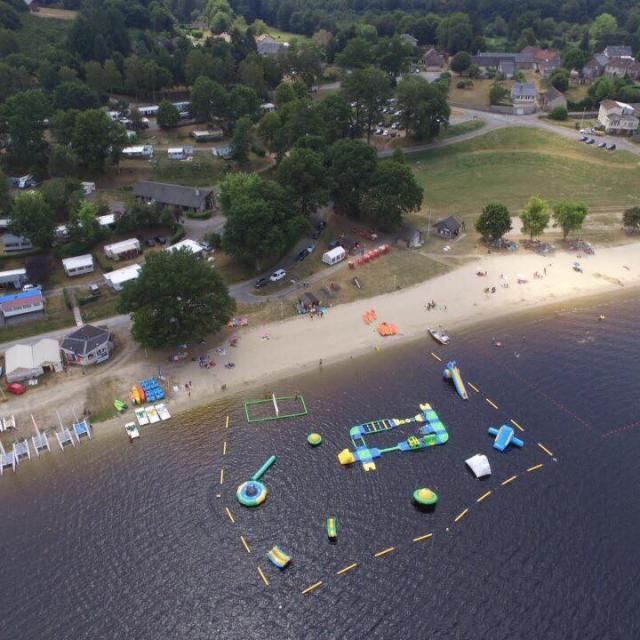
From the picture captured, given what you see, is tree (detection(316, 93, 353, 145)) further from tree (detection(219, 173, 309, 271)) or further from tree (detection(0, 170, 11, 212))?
tree (detection(0, 170, 11, 212))

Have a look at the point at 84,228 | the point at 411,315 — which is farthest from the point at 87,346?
the point at 411,315

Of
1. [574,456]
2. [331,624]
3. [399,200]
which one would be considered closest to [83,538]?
[331,624]

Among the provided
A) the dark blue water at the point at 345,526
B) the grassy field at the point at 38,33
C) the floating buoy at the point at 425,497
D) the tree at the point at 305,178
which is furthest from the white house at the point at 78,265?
the grassy field at the point at 38,33

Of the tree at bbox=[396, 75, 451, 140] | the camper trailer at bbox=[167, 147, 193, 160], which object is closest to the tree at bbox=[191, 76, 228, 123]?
the camper trailer at bbox=[167, 147, 193, 160]

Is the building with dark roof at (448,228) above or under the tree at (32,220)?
under

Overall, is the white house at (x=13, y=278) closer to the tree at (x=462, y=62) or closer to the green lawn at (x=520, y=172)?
the green lawn at (x=520, y=172)
